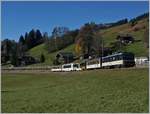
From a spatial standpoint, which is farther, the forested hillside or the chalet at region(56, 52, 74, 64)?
the chalet at region(56, 52, 74, 64)

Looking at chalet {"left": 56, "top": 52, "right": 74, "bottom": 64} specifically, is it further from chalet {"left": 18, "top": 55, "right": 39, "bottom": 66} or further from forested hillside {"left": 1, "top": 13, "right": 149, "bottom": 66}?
chalet {"left": 18, "top": 55, "right": 39, "bottom": 66}

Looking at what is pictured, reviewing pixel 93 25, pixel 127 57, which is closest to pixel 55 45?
pixel 93 25

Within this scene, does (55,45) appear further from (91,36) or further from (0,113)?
(0,113)

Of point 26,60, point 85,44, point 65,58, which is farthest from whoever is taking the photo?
point 26,60

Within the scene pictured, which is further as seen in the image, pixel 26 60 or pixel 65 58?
pixel 26 60

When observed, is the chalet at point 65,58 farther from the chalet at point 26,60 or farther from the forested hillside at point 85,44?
the chalet at point 26,60

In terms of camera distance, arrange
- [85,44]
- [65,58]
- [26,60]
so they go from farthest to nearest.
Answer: [26,60], [65,58], [85,44]

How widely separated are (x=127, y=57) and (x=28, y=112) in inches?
2018

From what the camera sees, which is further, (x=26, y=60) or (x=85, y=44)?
(x=26, y=60)

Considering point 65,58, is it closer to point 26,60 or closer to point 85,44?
point 85,44

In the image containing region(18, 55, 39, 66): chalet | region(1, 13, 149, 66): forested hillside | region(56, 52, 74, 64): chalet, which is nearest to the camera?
region(1, 13, 149, 66): forested hillside

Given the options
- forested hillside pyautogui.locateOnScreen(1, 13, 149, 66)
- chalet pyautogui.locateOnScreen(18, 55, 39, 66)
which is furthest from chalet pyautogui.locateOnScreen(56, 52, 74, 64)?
chalet pyautogui.locateOnScreen(18, 55, 39, 66)

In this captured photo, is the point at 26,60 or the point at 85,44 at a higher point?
the point at 85,44

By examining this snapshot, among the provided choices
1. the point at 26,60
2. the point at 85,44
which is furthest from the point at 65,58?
the point at 26,60
